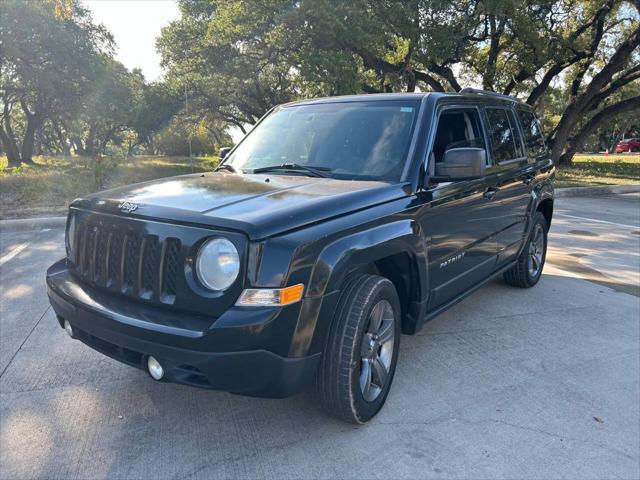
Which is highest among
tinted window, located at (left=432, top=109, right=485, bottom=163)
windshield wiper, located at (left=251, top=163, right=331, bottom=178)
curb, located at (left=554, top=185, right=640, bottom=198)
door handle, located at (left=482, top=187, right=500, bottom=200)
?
tinted window, located at (left=432, top=109, right=485, bottom=163)

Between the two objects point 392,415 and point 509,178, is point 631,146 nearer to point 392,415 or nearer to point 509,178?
point 509,178

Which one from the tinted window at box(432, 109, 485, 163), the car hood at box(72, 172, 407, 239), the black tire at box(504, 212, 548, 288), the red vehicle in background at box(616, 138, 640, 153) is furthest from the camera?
the red vehicle in background at box(616, 138, 640, 153)

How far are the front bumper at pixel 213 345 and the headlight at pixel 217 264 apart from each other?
16cm

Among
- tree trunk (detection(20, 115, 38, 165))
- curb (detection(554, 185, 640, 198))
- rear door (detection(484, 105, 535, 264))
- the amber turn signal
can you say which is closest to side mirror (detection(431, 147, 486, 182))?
rear door (detection(484, 105, 535, 264))

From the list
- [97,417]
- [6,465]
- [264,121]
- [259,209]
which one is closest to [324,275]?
[259,209]

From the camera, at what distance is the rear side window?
199 inches

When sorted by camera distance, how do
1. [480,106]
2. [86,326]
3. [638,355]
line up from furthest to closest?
[480,106] → [638,355] → [86,326]

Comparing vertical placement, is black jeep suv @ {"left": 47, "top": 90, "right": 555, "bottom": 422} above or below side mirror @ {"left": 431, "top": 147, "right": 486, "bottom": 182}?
below

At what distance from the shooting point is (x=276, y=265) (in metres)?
2.27

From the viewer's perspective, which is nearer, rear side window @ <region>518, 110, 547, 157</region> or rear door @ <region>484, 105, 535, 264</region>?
rear door @ <region>484, 105, 535, 264</region>

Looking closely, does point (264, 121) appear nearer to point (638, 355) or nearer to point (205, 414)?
point (205, 414)

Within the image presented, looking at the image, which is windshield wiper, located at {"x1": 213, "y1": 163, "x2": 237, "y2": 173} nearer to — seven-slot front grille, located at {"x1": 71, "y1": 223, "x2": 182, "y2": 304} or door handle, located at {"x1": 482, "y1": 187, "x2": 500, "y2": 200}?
seven-slot front grille, located at {"x1": 71, "y1": 223, "x2": 182, "y2": 304}

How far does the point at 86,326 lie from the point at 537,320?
3747 millimetres

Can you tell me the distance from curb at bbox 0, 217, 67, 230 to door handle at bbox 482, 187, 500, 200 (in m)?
7.84
